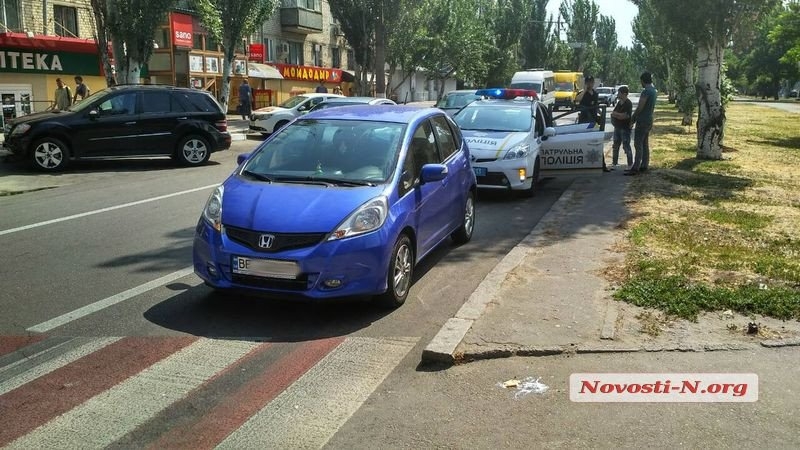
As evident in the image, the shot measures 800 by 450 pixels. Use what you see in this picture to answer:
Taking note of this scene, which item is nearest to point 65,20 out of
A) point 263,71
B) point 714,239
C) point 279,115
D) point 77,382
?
point 279,115

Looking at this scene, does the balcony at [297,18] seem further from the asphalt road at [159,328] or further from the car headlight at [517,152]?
the asphalt road at [159,328]

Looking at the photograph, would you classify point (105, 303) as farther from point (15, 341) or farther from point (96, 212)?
point (96, 212)

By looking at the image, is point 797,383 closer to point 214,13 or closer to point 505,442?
point 505,442

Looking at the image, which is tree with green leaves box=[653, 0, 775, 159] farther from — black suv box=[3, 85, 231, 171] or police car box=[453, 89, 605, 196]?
black suv box=[3, 85, 231, 171]

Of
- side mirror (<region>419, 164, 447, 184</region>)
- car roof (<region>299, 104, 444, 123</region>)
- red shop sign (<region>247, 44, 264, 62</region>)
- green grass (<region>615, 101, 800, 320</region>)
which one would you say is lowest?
green grass (<region>615, 101, 800, 320</region>)

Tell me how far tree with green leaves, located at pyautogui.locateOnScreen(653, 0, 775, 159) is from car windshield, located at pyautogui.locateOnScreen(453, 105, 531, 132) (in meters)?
4.89

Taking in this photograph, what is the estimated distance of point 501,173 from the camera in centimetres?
1081

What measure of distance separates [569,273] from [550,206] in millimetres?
4350

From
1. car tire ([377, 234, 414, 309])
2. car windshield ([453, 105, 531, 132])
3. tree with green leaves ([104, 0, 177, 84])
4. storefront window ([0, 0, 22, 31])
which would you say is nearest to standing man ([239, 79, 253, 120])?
storefront window ([0, 0, 22, 31])

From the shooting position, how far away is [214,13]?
26141 millimetres

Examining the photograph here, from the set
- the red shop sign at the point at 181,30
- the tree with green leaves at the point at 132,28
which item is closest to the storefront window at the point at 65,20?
the red shop sign at the point at 181,30

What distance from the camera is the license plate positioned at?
5.25 meters

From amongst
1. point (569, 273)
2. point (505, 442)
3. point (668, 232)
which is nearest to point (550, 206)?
point (668, 232)

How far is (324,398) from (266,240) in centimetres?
153
